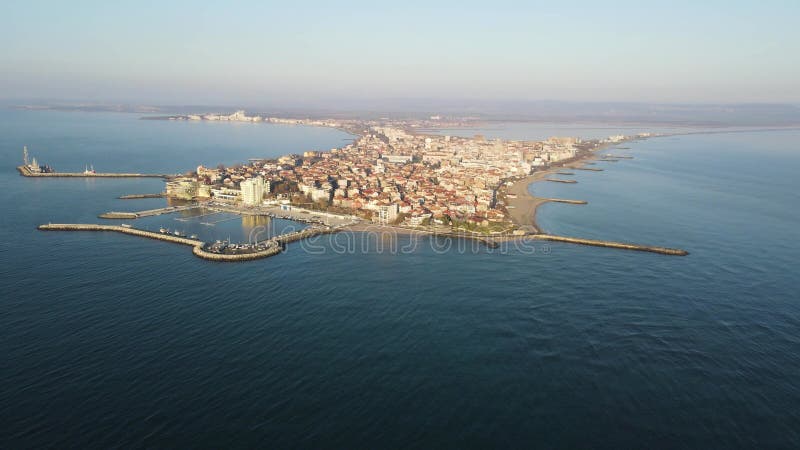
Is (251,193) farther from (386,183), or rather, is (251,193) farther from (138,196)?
(386,183)

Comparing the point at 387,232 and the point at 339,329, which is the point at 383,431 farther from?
the point at 387,232

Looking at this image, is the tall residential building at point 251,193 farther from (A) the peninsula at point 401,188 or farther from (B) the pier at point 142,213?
(B) the pier at point 142,213

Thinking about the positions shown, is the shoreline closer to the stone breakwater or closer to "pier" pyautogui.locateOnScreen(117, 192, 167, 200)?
the stone breakwater

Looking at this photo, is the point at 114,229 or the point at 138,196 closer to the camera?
the point at 114,229

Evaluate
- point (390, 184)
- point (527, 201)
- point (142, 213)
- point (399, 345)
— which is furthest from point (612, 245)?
point (142, 213)

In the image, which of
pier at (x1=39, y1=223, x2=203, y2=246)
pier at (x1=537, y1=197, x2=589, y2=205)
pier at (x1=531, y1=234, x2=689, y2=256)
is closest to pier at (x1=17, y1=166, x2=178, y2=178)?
pier at (x1=39, y1=223, x2=203, y2=246)

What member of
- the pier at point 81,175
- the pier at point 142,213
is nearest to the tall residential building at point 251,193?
the pier at point 142,213

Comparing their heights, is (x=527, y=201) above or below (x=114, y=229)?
above
